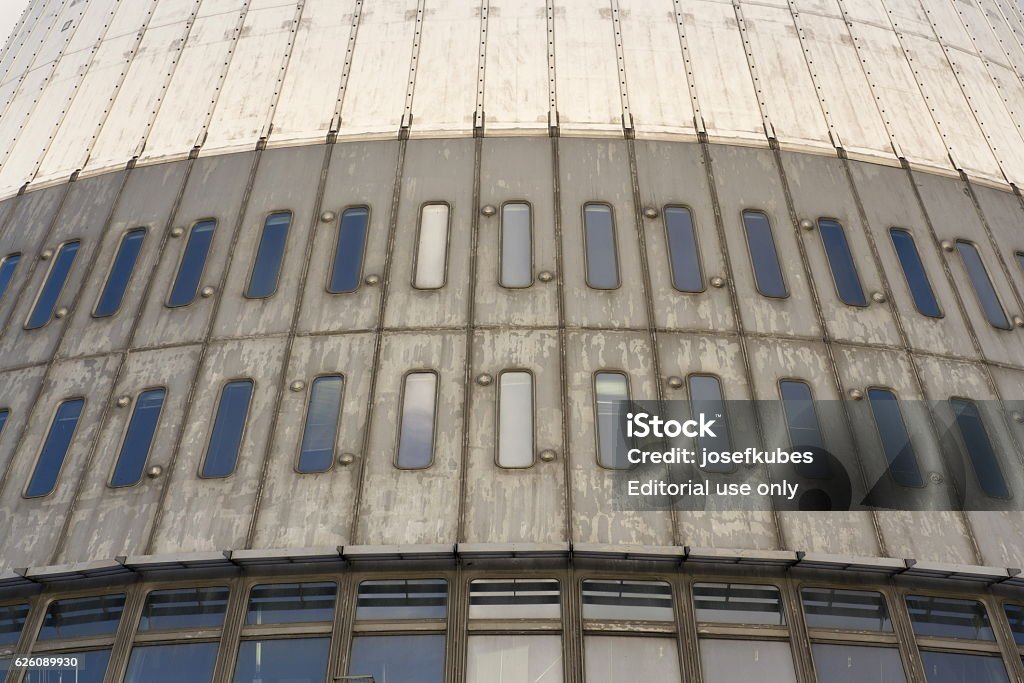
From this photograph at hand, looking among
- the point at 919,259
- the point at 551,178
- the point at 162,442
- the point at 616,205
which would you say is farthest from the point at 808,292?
the point at 162,442

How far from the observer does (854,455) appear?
1758 centimetres

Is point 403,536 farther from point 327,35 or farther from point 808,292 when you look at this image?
point 327,35

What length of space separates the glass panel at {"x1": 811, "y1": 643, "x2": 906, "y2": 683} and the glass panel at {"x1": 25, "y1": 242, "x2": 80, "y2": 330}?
15668 mm

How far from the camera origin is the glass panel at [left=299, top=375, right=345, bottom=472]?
17.3 meters

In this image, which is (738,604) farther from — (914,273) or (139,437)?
(139,437)

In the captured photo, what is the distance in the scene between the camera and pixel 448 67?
77.4ft

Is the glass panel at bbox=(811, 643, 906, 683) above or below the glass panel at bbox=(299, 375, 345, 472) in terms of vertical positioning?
below

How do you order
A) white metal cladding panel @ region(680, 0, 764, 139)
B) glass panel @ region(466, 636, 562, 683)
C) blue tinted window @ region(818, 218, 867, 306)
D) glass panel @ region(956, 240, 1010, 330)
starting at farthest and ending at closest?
1. white metal cladding panel @ region(680, 0, 764, 139)
2. glass panel @ region(956, 240, 1010, 330)
3. blue tinted window @ region(818, 218, 867, 306)
4. glass panel @ region(466, 636, 562, 683)

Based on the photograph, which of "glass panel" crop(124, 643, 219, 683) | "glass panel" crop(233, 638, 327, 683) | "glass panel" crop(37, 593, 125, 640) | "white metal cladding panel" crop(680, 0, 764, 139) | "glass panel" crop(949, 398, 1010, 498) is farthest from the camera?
"white metal cladding panel" crop(680, 0, 764, 139)

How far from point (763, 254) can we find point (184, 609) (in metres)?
12.3

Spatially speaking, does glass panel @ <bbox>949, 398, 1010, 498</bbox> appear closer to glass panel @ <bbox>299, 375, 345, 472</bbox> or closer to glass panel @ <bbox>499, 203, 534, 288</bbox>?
glass panel @ <bbox>499, 203, 534, 288</bbox>

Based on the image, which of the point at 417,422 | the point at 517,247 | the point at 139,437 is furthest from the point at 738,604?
the point at 139,437

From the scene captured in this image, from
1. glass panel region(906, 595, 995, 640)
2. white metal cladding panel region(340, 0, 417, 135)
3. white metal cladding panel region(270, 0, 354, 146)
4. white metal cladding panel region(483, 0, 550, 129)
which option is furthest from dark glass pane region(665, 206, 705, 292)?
white metal cladding panel region(270, 0, 354, 146)

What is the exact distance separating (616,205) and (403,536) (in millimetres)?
8235
